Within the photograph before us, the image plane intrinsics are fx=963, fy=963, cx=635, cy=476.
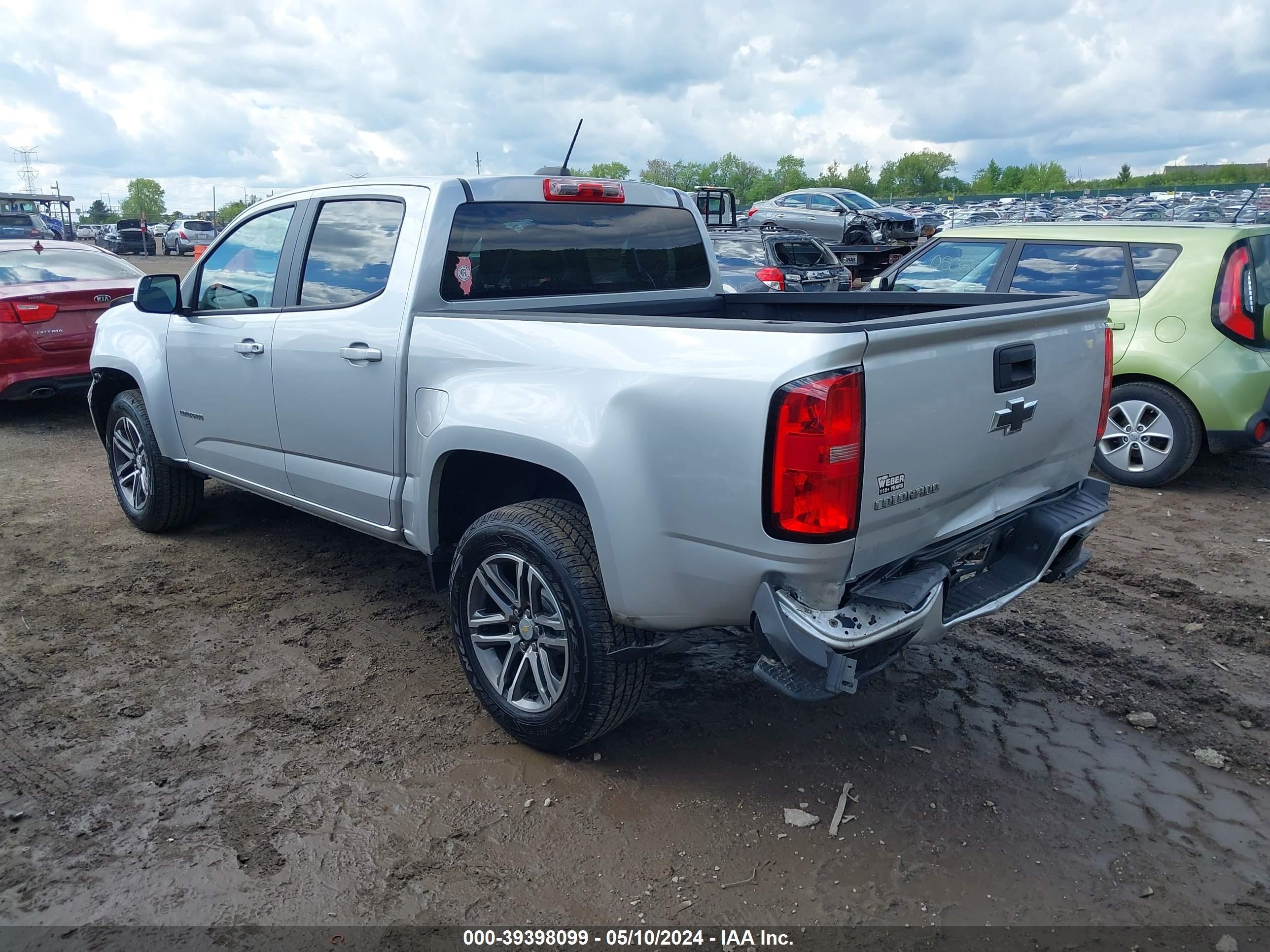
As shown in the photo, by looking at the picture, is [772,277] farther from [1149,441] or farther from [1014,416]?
[1014,416]

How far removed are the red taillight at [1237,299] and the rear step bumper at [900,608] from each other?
3.59 metres

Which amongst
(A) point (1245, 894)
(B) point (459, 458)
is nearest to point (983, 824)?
(A) point (1245, 894)

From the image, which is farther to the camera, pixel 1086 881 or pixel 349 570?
pixel 349 570

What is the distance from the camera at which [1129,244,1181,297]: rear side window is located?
623 cm

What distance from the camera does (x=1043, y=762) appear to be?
327 centimetres

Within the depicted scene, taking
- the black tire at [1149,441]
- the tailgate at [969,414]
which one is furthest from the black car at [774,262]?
the tailgate at [969,414]

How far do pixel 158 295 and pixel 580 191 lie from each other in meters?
2.27

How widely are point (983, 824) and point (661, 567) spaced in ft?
4.19

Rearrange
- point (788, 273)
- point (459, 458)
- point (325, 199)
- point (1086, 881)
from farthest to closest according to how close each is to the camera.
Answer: point (788, 273) < point (325, 199) < point (459, 458) < point (1086, 881)

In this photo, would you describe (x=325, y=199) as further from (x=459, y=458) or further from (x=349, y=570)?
(x=349, y=570)

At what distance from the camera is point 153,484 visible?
5324mm

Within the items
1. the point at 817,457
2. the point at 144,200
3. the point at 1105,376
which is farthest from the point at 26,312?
the point at 144,200

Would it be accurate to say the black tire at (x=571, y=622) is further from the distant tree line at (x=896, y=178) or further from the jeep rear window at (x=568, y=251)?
the distant tree line at (x=896, y=178)

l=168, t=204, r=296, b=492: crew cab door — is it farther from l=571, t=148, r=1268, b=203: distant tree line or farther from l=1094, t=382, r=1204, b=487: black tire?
l=571, t=148, r=1268, b=203: distant tree line
